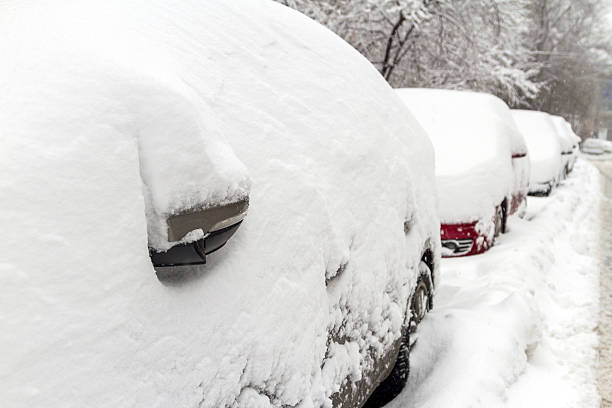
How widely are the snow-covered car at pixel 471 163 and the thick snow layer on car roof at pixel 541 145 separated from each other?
3.80 m

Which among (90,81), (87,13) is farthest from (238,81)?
(90,81)

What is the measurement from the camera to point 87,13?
4.40 ft

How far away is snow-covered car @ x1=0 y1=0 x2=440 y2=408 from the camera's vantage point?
953 mm

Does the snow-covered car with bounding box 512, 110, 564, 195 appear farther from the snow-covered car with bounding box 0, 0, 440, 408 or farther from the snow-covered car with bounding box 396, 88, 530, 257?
the snow-covered car with bounding box 0, 0, 440, 408

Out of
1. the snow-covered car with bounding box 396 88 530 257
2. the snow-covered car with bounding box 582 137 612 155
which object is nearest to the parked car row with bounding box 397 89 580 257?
the snow-covered car with bounding box 396 88 530 257

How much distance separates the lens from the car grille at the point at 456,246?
4.81 m

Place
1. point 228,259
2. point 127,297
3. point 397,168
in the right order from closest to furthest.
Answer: point 127,297 < point 228,259 < point 397,168

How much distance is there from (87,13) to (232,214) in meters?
0.65

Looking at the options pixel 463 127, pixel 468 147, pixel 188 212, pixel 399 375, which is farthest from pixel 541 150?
pixel 188 212

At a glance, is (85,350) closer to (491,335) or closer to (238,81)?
(238,81)

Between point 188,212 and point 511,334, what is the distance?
2.56m

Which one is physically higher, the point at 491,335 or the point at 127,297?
the point at 127,297

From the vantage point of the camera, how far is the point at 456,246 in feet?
15.8

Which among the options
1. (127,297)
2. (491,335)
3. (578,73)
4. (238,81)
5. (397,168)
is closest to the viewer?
(127,297)
